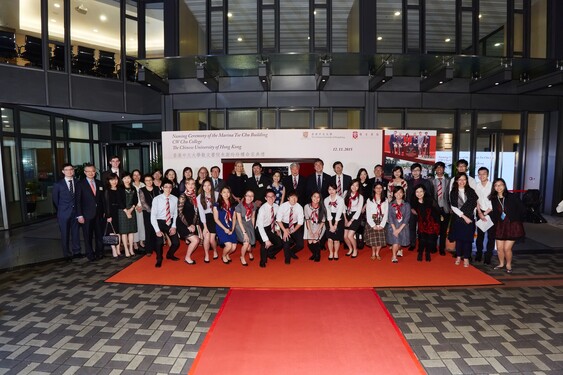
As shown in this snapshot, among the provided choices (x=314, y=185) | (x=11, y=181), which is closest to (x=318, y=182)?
(x=314, y=185)

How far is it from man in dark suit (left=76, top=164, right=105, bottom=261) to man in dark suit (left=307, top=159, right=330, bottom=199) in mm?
3842

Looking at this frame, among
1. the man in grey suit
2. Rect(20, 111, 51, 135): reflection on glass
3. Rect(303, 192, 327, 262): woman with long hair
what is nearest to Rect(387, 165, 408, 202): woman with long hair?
the man in grey suit

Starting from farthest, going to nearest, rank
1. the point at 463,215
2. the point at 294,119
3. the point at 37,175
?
the point at 37,175 < the point at 294,119 < the point at 463,215

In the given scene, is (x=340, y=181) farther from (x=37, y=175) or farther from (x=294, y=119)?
(x=37, y=175)

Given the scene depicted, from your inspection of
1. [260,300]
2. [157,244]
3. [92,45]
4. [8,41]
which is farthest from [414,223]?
[8,41]

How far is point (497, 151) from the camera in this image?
9.46 metres

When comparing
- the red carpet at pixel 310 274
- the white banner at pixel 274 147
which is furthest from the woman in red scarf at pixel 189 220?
the white banner at pixel 274 147

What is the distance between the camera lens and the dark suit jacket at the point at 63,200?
18.9ft

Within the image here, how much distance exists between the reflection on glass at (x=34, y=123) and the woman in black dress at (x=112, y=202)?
5.09m

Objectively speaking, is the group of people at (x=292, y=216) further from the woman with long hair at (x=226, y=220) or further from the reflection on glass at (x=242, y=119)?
the reflection on glass at (x=242, y=119)

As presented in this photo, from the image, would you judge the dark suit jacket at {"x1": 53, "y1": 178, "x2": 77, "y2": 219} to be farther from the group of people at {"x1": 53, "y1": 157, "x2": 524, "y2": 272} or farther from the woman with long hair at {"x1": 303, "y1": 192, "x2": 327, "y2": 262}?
the woman with long hair at {"x1": 303, "y1": 192, "x2": 327, "y2": 262}

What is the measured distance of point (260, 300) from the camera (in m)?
4.05

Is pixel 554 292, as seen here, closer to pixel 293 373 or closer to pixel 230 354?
pixel 293 373

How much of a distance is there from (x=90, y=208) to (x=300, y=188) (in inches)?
151
